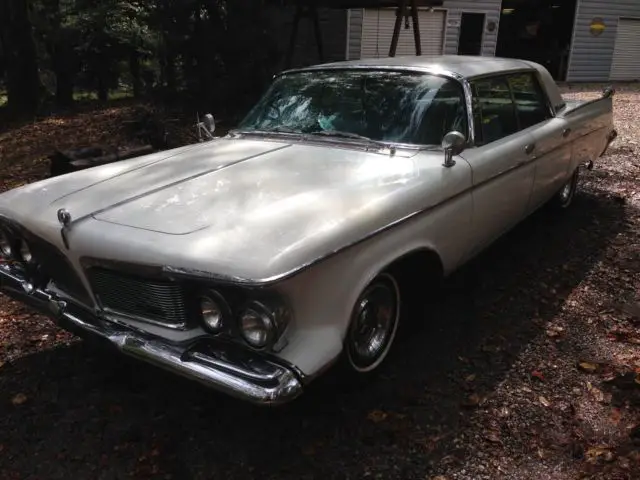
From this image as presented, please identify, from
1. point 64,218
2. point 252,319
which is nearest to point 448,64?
point 252,319

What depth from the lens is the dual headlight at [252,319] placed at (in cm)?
217

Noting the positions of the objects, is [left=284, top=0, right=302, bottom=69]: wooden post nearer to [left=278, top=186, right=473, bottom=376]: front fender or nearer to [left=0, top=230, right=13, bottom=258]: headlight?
[left=0, top=230, right=13, bottom=258]: headlight

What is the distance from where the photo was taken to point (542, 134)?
4234 mm

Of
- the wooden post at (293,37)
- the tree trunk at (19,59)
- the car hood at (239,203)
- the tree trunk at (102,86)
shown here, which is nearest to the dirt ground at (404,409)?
the car hood at (239,203)

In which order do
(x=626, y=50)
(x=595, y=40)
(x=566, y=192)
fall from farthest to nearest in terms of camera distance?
(x=626, y=50) < (x=595, y=40) < (x=566, y=192)

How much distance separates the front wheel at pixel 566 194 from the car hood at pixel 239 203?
8.56 feet

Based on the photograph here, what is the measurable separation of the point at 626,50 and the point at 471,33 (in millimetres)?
5865

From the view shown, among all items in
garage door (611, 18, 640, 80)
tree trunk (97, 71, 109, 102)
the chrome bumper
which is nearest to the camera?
the chrome bumper

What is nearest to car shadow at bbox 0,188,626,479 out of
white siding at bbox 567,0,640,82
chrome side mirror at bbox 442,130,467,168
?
chrome side mirror at bbox 442,130,467,168

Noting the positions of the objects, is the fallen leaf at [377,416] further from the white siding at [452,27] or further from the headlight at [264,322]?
the white siding at [452,27]

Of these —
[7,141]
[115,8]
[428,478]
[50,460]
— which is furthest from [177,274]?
[115,8]

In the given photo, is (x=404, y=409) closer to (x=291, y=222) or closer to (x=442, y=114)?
(x=291, y=222)

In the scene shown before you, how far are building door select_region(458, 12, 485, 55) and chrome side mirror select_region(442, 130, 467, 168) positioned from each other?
15.1 meters

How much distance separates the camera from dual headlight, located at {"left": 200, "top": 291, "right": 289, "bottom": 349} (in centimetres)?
217
